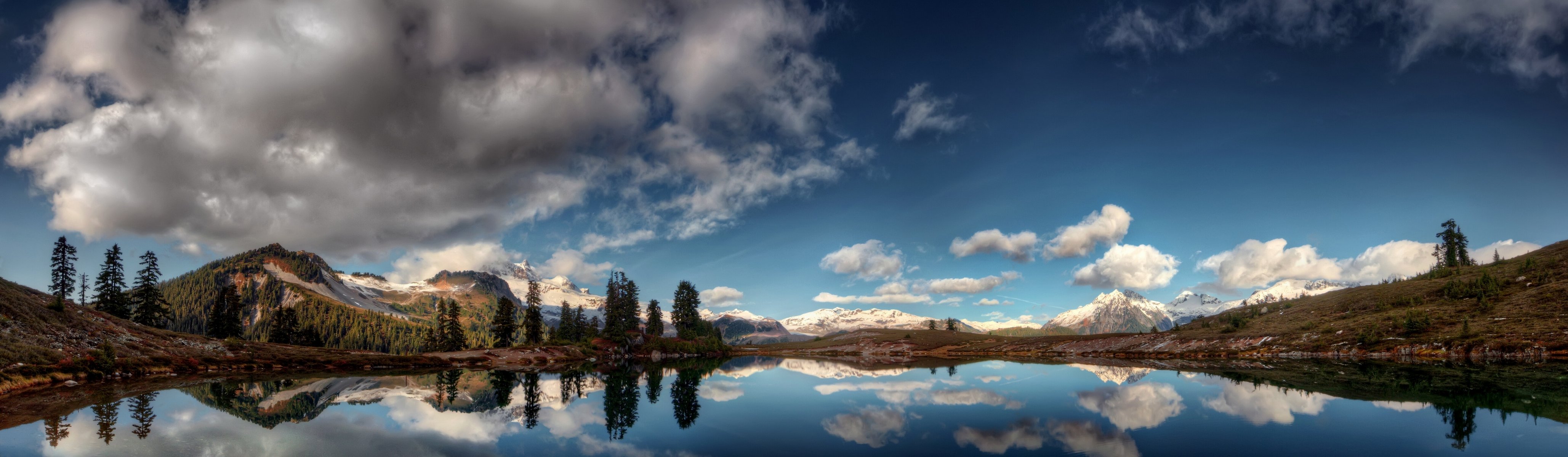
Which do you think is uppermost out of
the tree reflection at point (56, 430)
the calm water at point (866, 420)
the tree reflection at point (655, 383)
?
the tree reflection at point (56, 430)

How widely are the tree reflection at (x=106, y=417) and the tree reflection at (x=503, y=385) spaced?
12252 millimetres

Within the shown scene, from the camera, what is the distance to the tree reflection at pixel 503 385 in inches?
1145

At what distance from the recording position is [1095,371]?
4731 cm

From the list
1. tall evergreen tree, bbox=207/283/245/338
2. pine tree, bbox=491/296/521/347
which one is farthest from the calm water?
tall evergreen tree, bbox=207/283/245/338

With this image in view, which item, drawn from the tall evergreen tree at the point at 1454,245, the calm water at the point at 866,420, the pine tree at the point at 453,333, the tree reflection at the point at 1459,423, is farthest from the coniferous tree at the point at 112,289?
the tall evergreen tree at the point at 1454,245

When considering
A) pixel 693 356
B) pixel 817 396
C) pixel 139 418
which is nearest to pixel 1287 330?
pixel 817 396

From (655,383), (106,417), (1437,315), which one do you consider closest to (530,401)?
(655,383)

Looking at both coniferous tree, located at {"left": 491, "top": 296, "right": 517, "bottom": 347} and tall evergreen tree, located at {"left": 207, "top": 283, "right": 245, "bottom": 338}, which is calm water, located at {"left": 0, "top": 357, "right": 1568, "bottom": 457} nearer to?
coniferous tree, located at {"left": 491, "top": 296, "right": 517, "bottom": 347}

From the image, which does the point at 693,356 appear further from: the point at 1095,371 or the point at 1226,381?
the point at 1226,381

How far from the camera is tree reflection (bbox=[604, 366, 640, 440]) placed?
19891mm

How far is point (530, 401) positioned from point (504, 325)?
276ft

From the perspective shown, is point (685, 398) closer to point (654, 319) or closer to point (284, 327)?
point (654, 319)

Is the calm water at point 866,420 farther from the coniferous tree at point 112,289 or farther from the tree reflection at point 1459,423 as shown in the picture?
the coniferous tree at point 112,289

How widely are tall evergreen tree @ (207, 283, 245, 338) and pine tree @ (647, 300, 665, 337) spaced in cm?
7031
